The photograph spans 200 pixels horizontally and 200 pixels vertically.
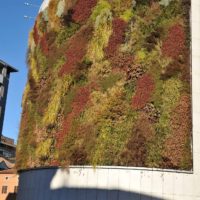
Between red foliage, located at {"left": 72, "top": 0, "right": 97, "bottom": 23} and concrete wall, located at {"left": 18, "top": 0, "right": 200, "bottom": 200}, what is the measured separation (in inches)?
273

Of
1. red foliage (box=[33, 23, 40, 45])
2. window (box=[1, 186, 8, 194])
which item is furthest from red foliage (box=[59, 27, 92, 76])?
window (box=[1, 186, 8, 194])

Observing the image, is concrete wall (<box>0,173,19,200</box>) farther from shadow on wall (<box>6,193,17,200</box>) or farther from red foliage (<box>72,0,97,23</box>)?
red foliage (<box>72,0,97,23</box>)

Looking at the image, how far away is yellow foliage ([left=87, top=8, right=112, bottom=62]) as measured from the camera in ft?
86.5

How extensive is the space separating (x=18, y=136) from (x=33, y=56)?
5.83 m

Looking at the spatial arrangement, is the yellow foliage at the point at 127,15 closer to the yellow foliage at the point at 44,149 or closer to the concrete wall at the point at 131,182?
the concrete wall at the point at 131,182

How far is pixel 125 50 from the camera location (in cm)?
2584

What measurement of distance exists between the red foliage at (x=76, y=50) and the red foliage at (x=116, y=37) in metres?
1.67

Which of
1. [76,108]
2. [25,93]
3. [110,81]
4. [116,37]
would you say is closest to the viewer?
[110,81]

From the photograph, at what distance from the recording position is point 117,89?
25.0 m

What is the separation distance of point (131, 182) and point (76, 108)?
569 cm

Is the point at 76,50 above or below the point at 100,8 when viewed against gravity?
below

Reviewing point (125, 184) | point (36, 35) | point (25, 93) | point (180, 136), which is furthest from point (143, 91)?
point (36, 35)

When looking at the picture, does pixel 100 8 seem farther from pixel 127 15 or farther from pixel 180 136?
pixel 180 136

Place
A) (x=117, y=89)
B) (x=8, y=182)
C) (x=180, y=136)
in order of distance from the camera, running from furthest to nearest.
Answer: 1. (x=8, y=182)
2. (x=117, y=89)
3. (x=180, y=136)
